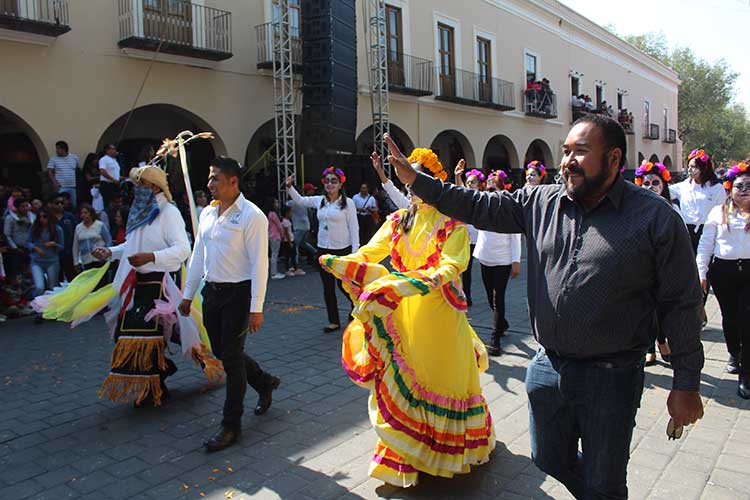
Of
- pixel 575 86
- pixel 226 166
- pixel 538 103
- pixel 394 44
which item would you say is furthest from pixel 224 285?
pixel 575 86

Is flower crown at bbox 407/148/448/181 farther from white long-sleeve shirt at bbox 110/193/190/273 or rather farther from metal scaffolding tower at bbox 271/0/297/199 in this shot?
metal scaffolding tower at bbox 271/0/297/199

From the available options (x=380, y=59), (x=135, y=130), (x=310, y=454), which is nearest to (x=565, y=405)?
(x=310, y=454)

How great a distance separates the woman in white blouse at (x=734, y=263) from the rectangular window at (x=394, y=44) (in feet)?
44.2

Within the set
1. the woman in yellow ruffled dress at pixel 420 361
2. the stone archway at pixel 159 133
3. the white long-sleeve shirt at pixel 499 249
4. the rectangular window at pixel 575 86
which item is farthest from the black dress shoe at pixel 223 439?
the rectangular window at pixel 575 86

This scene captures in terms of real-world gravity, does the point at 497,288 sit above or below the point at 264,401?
above

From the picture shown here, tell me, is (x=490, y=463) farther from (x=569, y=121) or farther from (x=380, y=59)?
(x=569, y=121)

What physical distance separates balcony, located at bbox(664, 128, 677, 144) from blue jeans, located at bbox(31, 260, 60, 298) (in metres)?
39.3

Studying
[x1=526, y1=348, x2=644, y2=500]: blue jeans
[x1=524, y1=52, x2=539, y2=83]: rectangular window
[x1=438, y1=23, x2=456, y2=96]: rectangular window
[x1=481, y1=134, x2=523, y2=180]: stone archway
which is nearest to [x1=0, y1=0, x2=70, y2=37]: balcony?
[x1=526, y1=348, x2=644, y2=500]: blue jeans

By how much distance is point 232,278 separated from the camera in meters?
4.20

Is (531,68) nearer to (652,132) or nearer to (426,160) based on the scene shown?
(652,132)

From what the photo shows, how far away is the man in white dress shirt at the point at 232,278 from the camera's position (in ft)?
13.6

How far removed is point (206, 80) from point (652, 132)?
31483mm

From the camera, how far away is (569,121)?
28484mm

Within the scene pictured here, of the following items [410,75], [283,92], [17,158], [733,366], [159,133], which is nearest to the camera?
[733,366]
